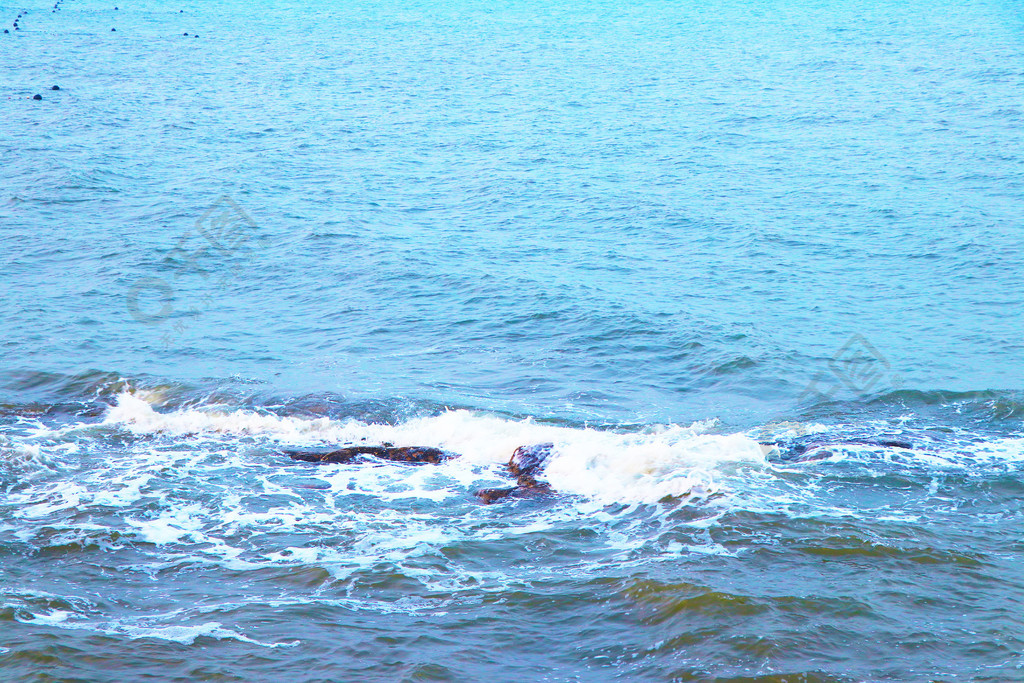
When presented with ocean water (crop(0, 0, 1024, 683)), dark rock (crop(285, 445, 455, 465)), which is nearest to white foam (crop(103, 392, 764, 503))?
ocean water (crop(0, 0, 1024, 683))

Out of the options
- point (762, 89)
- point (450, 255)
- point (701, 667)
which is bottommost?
point (701, 667)

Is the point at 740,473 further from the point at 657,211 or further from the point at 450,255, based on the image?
the point at 657,211

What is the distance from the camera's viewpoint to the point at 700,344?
18.3 meters

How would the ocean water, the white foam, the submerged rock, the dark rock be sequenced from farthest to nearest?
the dark rock → the submerged rock → the white foam → the ocean water

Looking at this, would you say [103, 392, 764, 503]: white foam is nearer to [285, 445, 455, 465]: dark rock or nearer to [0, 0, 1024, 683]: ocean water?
[0, 0, 1024, 683]: ocean water

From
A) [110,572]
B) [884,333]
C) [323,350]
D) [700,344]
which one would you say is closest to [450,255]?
[323,350]

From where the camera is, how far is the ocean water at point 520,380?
9836 mm

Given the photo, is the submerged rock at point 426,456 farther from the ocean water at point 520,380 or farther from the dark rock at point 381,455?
the ocean water at point 520,380

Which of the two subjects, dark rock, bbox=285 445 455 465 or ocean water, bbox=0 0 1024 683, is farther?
dark rock, bbox=285 445 455 465

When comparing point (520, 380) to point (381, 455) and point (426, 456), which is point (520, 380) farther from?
point (381, 455)

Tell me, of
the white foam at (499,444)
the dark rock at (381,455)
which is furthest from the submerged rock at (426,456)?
the white foam at (499,444)

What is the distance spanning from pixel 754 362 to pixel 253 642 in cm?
1070

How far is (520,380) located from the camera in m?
17.1

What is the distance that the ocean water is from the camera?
9836mm
